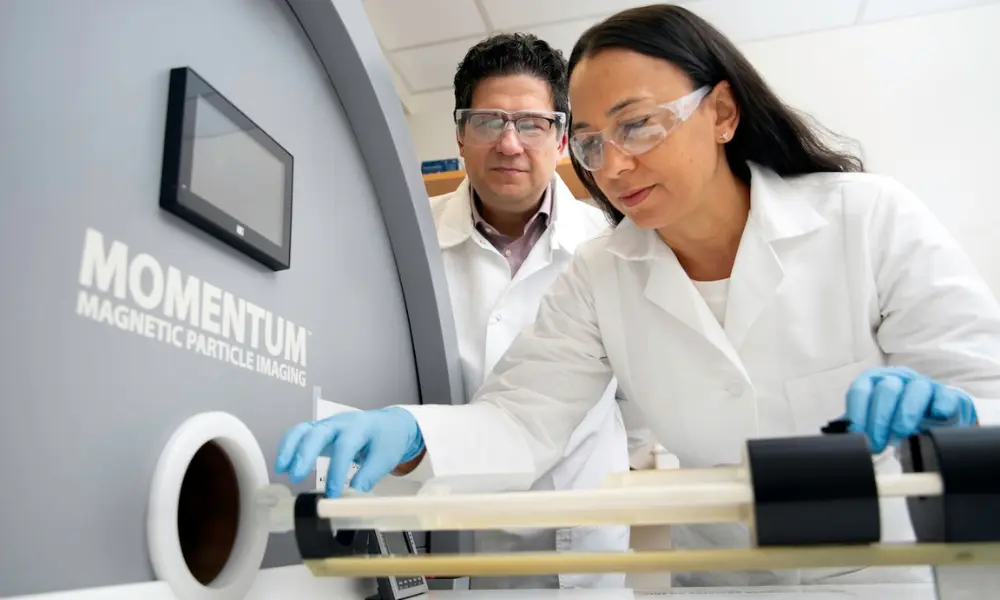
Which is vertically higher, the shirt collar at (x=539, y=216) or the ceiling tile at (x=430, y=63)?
the ceiling tile at (x=430, y=63)

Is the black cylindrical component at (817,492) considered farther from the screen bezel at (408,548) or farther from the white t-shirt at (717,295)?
the white t-shirt at (717,295)

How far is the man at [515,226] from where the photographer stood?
56.2 inches

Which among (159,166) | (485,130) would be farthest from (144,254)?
(485,130)

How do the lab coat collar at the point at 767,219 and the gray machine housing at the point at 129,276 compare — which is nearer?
the gray machine housing at the point at 129,276

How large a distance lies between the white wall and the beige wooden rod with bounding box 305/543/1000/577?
2.88 metres

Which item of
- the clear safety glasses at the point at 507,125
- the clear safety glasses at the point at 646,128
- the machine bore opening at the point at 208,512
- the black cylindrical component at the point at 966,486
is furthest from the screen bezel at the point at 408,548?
the clear safety glasses at the point at 507,125

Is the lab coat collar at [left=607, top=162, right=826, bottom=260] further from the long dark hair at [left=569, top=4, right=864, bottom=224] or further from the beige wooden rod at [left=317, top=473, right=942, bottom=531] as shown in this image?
the beige wooden rod at [left=317, top=473, right=942, bottom=531]

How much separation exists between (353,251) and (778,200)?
0.70 meters

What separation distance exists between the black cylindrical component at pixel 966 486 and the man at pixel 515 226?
3.02ft

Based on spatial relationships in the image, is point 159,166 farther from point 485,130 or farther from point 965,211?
point 965,211

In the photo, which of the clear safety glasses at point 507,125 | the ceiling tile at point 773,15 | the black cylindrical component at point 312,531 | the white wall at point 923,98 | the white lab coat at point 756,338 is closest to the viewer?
the black cylindrical component at point 312,531

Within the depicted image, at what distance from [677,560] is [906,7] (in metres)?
3.40

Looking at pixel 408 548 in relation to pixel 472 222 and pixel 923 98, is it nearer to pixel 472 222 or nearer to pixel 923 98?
pixel 472 222

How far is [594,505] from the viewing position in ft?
1.70
